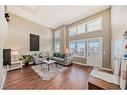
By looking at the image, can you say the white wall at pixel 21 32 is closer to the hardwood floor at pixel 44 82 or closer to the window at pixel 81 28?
the hardwood floor at pixel 44 82

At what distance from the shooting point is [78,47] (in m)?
6.73

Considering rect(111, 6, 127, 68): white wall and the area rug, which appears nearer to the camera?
rect(111, 6, 127, 68): white wall

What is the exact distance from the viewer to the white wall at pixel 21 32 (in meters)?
5.39

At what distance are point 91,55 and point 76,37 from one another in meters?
1.97

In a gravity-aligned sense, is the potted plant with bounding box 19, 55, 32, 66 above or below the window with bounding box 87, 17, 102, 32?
below

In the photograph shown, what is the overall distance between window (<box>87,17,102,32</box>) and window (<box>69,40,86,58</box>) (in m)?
1.07

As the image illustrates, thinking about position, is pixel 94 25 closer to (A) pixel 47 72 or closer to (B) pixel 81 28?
(B) pixel 81 28

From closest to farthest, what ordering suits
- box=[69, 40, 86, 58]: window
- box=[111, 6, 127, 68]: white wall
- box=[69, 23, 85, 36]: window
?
1. box=[111, 6, 127, 68]: white wall
2. box=[69, 40, 86, 58]: window
3. box=[69, 23, 85, 36]: window

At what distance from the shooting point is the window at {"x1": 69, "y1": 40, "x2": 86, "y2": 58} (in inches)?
249

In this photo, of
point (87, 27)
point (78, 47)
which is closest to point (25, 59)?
point (78, 47)

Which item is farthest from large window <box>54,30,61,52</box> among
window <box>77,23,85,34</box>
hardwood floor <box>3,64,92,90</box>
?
hardwood floor <box>3,64,92,90</box>

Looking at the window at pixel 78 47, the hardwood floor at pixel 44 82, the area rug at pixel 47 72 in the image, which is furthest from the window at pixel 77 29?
the hardwood floor at pixel 44 82

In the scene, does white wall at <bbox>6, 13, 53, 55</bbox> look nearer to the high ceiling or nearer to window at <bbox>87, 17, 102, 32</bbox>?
the high ceiling

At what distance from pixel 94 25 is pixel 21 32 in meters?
5.12
